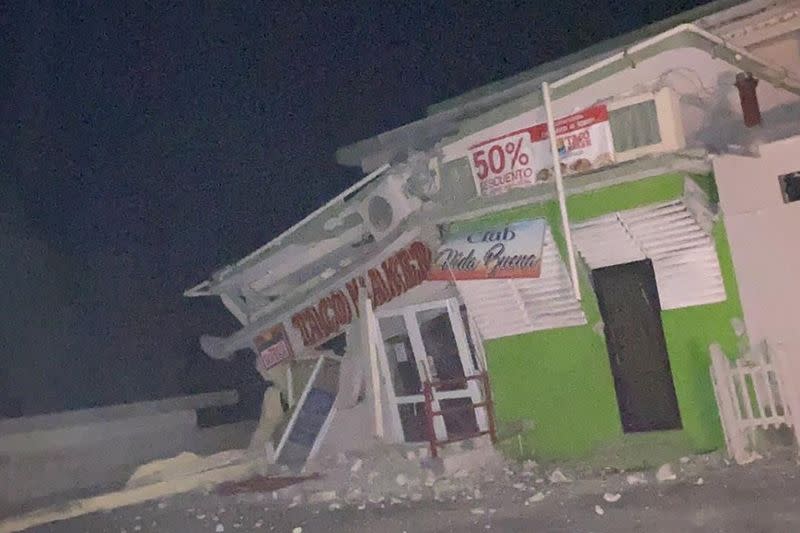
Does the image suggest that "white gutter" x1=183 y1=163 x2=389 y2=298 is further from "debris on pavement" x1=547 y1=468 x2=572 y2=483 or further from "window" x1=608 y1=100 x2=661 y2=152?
"debris on pavement" x1=547 y1=468 x2=572 y2=483

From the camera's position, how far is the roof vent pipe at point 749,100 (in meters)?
9.20

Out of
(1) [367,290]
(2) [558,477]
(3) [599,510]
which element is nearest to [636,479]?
(2) [558,477]

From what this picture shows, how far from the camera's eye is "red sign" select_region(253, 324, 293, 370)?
12.2m

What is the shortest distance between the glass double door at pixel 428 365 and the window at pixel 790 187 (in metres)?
3.75

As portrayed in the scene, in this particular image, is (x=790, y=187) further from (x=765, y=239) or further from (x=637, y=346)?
(x=637, y=346)

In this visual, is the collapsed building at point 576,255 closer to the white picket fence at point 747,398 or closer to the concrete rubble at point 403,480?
the white picket fence at point 747,398

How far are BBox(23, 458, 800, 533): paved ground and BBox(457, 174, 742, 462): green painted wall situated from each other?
0.97 metres

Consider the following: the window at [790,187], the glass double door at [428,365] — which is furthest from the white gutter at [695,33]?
the glass double door at [428,365]

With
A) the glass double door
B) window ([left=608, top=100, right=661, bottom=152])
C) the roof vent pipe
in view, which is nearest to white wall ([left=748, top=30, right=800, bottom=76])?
the roof vent pipe

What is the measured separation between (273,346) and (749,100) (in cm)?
651

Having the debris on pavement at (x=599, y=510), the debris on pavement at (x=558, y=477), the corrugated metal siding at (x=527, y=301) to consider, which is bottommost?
the debris on pavement at (x=558, y=477)

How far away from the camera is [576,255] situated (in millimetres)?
9727

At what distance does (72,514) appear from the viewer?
10438 millimetres

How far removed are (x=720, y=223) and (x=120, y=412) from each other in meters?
9.79
